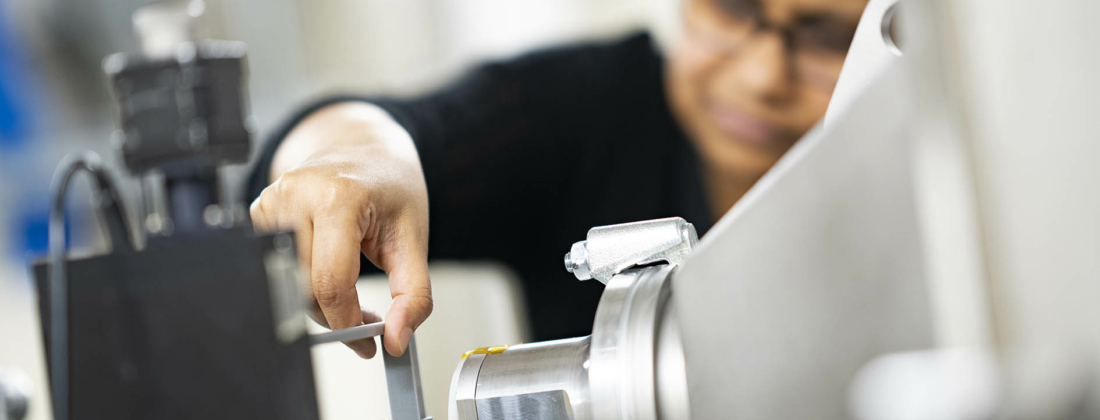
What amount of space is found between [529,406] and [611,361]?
0.03 meters

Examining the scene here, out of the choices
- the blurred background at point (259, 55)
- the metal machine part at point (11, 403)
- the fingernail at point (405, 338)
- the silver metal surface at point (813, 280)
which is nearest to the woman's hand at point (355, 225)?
the fingernail at point (405, 338)

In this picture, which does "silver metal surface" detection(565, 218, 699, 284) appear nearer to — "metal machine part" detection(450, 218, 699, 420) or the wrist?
"metal machine part" detection(450, 218, 699, 420)

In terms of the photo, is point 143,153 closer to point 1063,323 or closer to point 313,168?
point 313,168

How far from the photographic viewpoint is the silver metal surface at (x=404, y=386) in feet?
0.97

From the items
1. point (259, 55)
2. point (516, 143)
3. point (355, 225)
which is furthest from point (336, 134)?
point (259, 55)

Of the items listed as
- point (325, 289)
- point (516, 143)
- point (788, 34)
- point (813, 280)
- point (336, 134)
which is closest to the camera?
point (813, 280)

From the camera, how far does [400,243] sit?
0.35 meters

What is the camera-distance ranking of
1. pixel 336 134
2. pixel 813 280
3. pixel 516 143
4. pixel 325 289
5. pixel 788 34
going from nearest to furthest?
pixel 813 280 < pixel 325 289 < pixel 336 134 < pixel 788 34 < pixel 516 143

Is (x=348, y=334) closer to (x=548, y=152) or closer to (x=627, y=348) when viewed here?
(x=627, y=348)

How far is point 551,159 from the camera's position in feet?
3.22

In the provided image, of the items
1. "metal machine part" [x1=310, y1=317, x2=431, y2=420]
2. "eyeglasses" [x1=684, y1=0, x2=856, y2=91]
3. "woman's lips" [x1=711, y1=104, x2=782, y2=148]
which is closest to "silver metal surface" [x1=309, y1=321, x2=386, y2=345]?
"metal machine part" [x1=310, y1=317, x2=431, y2=420]

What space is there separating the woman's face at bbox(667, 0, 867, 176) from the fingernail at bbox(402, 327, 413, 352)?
1.03 ft

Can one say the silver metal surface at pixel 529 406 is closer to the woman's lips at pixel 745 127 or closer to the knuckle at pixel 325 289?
the knuckle at pixel 325 289

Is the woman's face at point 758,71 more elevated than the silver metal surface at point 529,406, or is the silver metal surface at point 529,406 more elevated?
the woman's face at point 758,71
